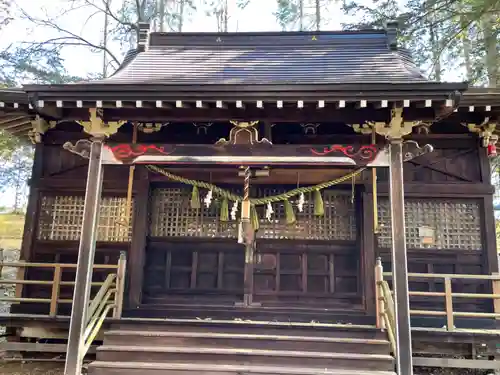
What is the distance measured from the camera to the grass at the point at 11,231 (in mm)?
23147

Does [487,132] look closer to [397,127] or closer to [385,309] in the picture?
[397,127]

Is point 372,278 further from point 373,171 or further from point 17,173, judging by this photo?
point 17,173

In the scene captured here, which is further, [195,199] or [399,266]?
[195,199]

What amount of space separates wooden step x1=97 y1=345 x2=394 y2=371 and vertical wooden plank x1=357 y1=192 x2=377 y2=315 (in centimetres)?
145

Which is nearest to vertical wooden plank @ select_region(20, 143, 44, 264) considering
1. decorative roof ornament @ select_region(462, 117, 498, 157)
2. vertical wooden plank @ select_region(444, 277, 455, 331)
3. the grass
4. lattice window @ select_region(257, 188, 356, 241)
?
lattice window @ select_region(257, 188, 356, 241)

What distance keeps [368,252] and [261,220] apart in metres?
1.90

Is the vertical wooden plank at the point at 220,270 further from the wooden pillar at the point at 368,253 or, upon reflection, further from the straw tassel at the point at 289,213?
the wooden pillar at the point at 368,253

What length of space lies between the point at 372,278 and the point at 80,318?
4225 mm

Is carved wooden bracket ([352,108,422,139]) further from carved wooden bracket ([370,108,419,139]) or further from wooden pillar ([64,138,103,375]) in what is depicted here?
wooden pillar ([64,138,103,375])

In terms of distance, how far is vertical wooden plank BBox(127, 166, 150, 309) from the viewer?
20.4 feet

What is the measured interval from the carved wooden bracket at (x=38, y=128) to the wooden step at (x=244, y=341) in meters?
3.79

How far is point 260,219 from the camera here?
6.90 m

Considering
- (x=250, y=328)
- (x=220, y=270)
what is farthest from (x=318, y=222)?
(x=250, y=328)

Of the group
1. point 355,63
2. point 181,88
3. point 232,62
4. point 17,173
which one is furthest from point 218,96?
point 17,173
